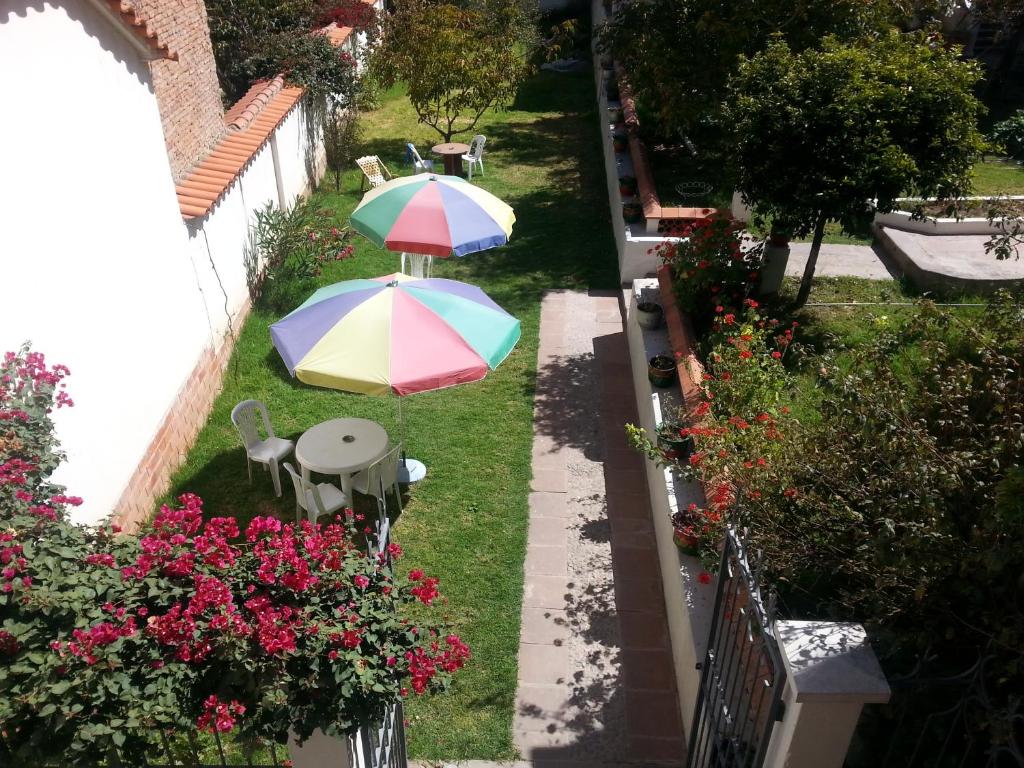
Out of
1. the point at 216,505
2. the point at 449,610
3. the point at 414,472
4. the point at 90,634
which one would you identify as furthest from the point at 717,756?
the point at 216,505

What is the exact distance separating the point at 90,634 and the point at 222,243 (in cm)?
726

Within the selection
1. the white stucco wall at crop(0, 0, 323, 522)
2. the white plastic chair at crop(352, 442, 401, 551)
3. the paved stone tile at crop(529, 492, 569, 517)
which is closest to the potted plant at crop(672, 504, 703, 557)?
the paved stone tile at crop(529, 492, 569, 517)

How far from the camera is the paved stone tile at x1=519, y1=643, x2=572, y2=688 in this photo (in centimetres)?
602

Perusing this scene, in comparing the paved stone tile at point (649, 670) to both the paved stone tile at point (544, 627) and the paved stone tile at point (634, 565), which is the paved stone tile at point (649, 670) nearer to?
the paved stone tile at point (544, 627)

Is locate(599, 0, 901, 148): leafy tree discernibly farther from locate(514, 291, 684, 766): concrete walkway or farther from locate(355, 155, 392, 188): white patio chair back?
locate(355, 155, 392, 188): white patio chair back

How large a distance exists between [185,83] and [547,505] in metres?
7.31

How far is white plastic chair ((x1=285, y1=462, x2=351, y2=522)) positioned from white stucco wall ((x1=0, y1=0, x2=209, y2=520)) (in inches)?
60.1

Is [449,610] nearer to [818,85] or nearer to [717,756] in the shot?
[717,756]

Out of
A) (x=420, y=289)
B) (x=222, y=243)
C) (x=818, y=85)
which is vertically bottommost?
(x=222, y=243)

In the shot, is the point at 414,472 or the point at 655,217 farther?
the point at 655,217

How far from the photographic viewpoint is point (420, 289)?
7129 mm

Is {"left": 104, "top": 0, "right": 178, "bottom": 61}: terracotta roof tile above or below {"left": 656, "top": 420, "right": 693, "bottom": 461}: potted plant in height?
above

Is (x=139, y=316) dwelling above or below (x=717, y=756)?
above

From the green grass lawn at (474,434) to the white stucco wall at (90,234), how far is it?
1129mm
